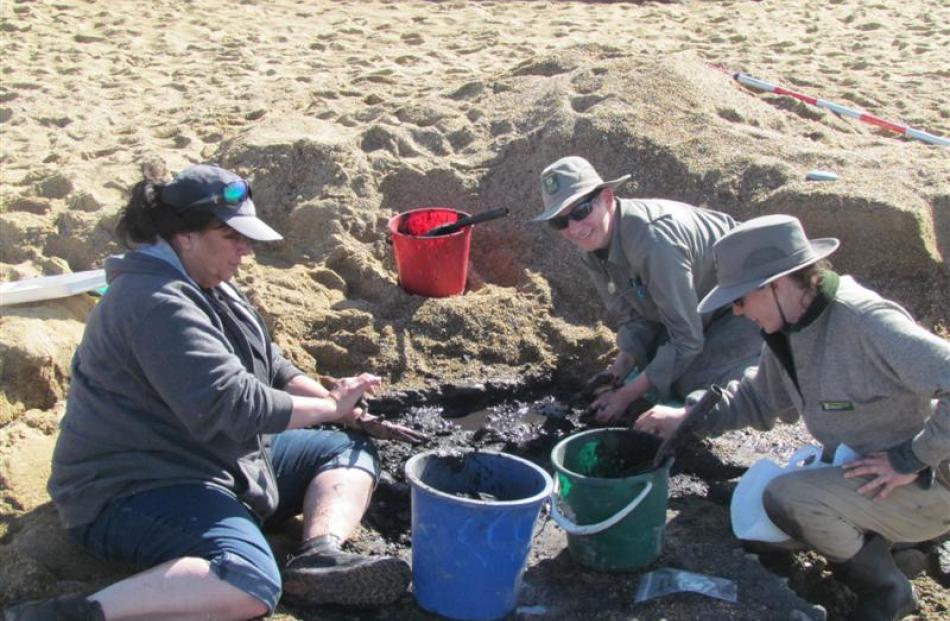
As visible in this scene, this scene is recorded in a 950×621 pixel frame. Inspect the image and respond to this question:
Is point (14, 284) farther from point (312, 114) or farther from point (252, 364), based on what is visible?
point (312, 114)

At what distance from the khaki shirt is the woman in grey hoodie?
1539 mm

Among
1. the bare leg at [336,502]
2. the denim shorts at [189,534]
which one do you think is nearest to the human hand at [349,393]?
the bare leg at [336,502]

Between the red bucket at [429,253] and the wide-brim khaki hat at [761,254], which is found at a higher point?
the wide-brim khaki hat at [761,254]

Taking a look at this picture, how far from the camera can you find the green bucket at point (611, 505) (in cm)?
344

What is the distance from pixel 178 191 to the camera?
3197 mm

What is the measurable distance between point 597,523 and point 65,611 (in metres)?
1.63

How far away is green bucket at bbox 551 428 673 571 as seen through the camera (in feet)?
11.3

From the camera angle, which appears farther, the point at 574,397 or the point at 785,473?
the point at 574,397

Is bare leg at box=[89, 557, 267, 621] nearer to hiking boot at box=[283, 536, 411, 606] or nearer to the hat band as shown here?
hiking boot at box=[283, 536, 411, 606]

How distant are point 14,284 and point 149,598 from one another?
2383mm

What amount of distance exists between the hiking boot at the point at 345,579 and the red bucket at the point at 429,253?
7.23 feet

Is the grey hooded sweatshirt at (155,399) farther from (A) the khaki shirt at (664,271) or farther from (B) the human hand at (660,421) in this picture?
(A) the khaki shirt at (664,271)

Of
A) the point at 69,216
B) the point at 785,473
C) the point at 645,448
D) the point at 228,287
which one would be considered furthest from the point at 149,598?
the point at 69,216

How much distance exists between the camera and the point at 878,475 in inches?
130
